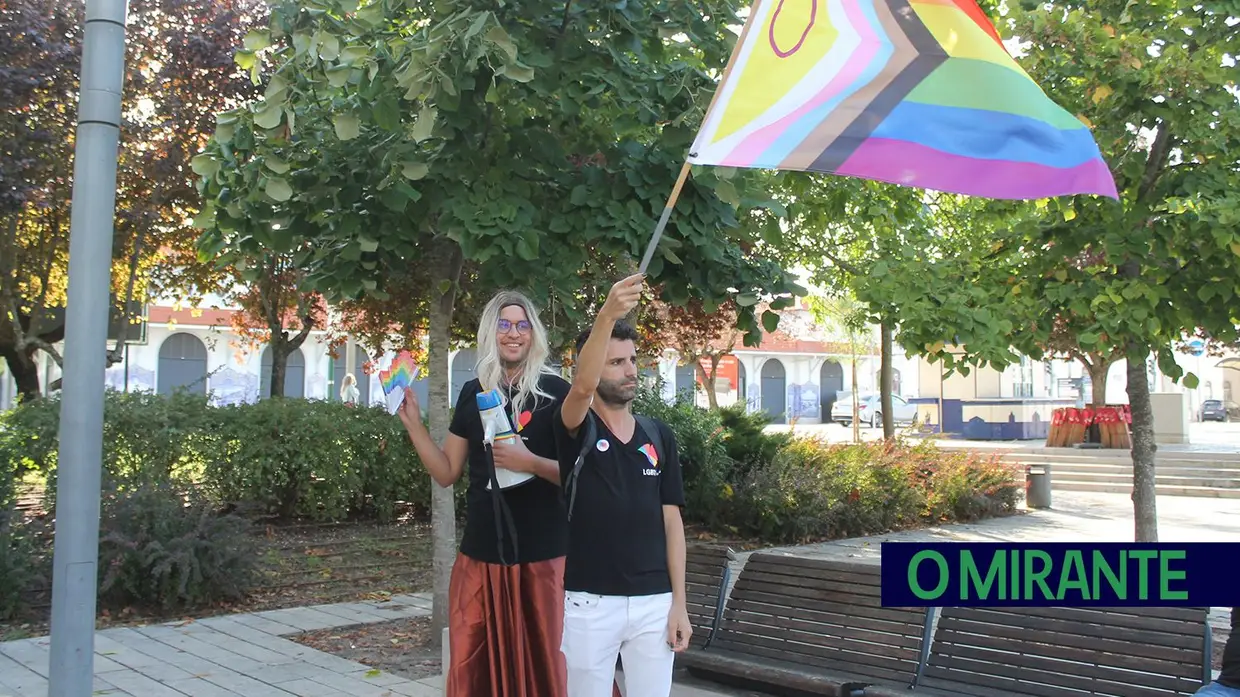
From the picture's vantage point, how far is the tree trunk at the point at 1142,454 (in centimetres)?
743

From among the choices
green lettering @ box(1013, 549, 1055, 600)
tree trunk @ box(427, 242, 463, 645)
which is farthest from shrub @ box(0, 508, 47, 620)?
green lettering @ box(1013, 549, 1055, 600)

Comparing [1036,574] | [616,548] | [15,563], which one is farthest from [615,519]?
[15,563]

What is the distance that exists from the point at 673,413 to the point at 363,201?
28.0 ft

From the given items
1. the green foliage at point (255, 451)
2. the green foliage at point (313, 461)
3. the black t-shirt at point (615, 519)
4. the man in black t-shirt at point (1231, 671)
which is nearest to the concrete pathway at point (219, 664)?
the green foliage at point (255, 451)

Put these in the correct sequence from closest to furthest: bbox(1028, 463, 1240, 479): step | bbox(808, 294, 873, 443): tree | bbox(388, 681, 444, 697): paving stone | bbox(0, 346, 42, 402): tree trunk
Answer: bbox(388, 681, 444, 697): paving stone → bbox(0, 346, 42, 402): tree trunk → bbox(808, 294, 873, 443): tree → bbox(1028, 463, 1240, 479): step

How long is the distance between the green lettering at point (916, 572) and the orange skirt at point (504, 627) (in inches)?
62.0

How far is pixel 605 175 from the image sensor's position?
5883 millimetres

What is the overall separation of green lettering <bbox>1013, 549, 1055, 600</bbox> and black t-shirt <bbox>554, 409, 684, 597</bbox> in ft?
3.60

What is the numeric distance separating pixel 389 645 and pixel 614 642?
4301 millimetres

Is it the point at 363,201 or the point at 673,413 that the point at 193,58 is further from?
the point at 363,201

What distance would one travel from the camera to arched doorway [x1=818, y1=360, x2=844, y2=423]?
65.7m

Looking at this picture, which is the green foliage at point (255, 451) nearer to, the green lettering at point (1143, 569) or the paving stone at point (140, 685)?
the paving stone at point (140, 685)

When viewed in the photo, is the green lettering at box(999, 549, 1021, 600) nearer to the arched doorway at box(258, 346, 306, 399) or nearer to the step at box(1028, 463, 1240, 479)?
the step at box(1028, 463, 1240, 479)

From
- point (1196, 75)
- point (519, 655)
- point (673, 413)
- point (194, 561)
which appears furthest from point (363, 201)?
point (673, 413)
